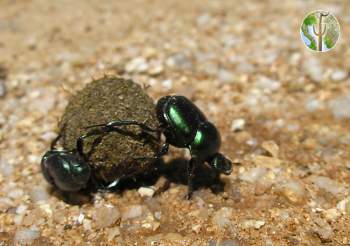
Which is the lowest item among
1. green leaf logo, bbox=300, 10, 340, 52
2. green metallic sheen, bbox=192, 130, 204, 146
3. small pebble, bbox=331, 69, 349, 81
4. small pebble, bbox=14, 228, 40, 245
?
small pebble, bbox=14, 228, 40, 245

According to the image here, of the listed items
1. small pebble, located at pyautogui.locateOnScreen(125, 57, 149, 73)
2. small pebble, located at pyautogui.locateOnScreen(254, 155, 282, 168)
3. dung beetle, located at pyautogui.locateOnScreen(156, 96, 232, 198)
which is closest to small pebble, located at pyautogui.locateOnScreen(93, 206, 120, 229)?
dung beetle, located at pyautogui.locateOnScreen(156, 96, 232, 198)

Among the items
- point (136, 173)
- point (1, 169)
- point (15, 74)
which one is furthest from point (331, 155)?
point (15, 74)

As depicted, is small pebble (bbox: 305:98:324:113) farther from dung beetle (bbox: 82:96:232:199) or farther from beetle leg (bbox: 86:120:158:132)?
beetle leg (bbox: 86:120:158:132)

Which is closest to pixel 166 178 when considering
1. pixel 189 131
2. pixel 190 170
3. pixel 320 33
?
pixel 190 170

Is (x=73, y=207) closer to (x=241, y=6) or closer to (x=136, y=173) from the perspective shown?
(x=136, y=173)

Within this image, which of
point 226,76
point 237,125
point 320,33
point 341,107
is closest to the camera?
point 237,125

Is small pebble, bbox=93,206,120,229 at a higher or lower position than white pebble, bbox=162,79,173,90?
lower

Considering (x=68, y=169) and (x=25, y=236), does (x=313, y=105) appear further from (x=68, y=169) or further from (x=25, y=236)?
(x=25, y=236)
